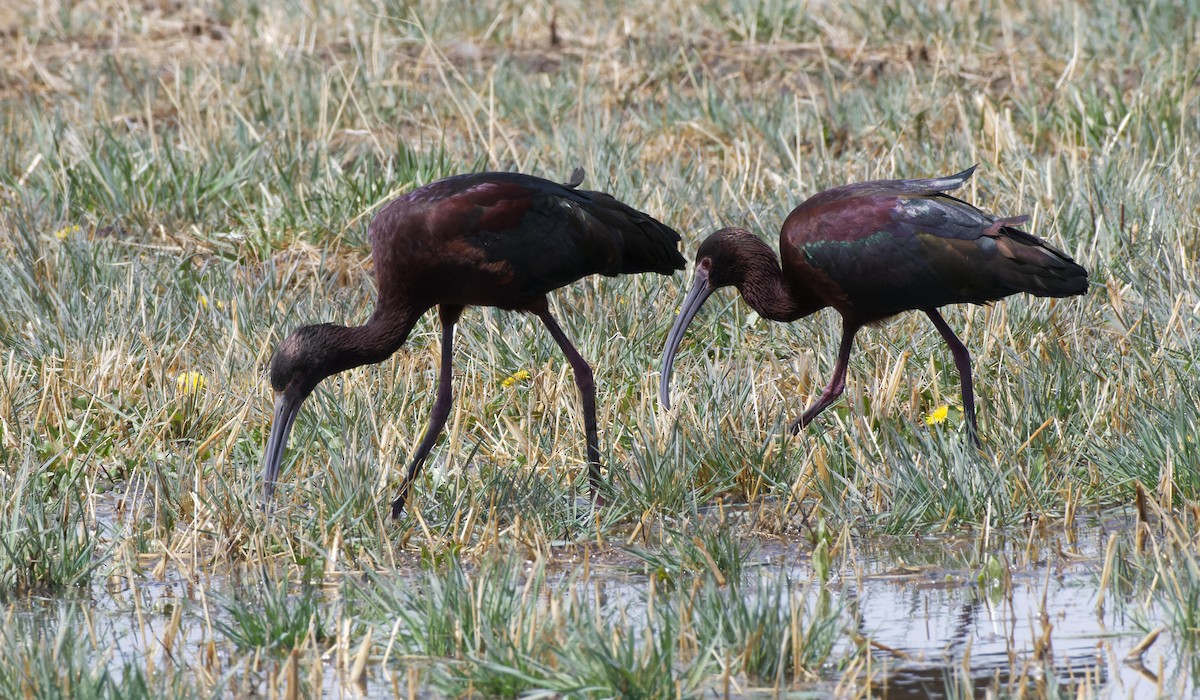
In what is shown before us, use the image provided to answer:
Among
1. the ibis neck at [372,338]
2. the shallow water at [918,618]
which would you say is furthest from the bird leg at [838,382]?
the ibis neck at [372,338]

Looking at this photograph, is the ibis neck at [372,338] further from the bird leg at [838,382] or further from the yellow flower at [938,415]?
the yellow flower at [938,415]

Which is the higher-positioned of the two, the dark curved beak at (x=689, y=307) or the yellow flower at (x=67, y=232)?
the yellow flower at (x=67, y=232)

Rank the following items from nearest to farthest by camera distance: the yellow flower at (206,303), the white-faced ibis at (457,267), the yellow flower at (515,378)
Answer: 1. the white-faced ibis at (457,267)
2. the yellow flower at (515,378)
3. the yellow flower at (206,303)

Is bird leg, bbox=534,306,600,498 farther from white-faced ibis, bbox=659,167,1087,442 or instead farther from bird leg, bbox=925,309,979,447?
bird leg, bbox=925,309,979,447

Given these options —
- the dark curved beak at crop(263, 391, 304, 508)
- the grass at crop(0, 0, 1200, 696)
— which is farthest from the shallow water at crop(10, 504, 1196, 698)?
the dark curved beak at crop(263, 391, 304, 508)

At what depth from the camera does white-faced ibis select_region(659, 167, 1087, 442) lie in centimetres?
503

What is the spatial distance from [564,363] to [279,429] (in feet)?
3.85

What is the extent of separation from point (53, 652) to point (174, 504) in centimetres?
130

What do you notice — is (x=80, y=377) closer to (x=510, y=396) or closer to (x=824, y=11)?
(x=510, y=396)

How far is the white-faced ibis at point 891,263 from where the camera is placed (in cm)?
503

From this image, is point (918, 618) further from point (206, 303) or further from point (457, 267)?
point (206, 303)

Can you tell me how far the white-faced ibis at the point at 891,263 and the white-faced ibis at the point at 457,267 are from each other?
440mm

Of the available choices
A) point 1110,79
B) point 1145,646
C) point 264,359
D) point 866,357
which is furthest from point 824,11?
point 1145,646

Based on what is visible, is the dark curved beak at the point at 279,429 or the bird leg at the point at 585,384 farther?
the bird leg at the point at 585,384
